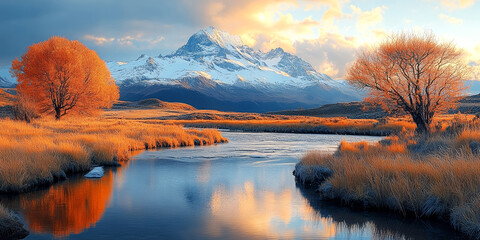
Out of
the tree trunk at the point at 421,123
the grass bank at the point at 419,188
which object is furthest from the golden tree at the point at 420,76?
the grass bank at the point at 419,188

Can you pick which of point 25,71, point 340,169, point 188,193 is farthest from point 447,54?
point 25,71

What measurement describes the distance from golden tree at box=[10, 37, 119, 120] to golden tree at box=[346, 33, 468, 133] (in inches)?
1089

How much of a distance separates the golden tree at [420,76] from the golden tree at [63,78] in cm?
2765

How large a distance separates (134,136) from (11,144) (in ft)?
44.7

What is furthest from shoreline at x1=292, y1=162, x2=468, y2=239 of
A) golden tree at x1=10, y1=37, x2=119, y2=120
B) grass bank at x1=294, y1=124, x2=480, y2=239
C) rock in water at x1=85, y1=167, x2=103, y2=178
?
golden tree at x1=10, y1=37, x2=119, y2=120

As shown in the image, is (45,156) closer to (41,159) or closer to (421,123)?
(41,159)

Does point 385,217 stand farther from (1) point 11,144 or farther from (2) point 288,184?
(1) point 11,144

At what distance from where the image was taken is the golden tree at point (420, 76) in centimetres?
2642

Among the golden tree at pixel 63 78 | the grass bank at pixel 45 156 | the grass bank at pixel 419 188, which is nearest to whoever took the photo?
the grass bank at pixel 419 188

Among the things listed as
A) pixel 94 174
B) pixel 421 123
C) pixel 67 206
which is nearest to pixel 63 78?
pixel 94 174

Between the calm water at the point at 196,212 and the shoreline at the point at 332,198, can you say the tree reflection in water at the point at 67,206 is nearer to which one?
the calm water at the point at 196,212

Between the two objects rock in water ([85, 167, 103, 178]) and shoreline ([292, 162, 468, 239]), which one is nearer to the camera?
shoreline ([292, 162, 468, 239])

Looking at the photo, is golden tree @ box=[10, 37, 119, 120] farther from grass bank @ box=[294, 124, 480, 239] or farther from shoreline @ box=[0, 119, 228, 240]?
grass bank @ box=[294, 124, 480, 239]

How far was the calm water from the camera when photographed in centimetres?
952
